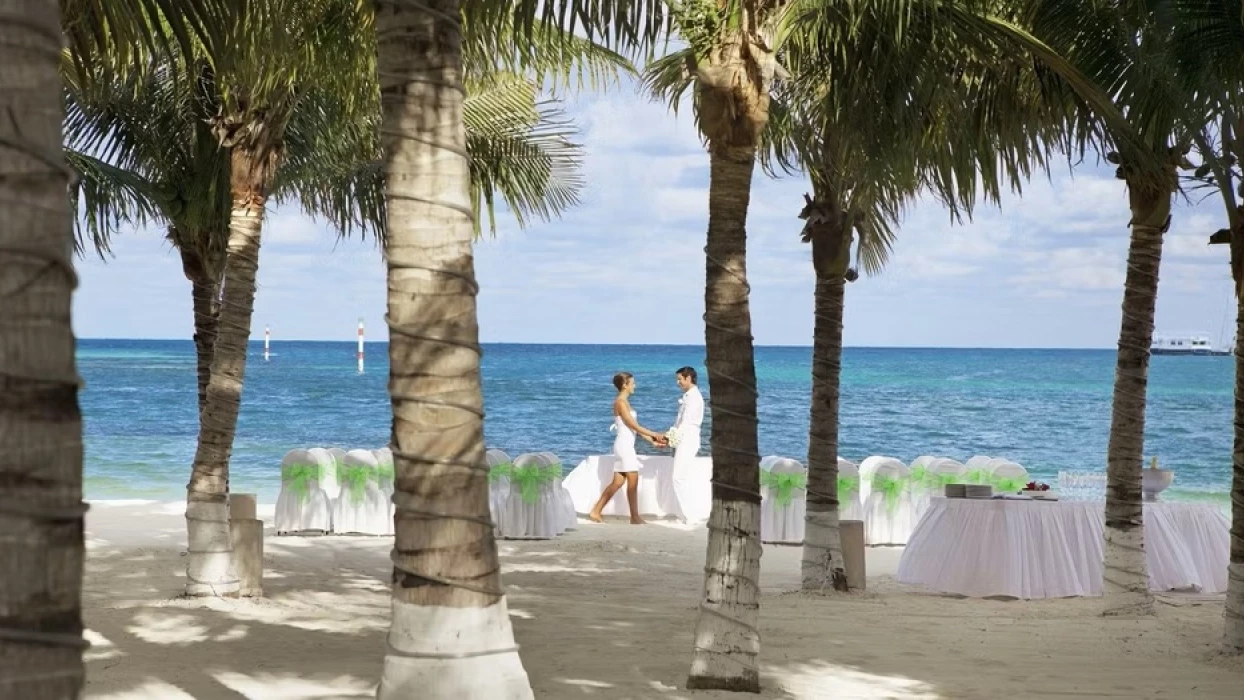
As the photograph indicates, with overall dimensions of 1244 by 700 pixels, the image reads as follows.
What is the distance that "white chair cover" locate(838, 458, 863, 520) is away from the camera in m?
13.1

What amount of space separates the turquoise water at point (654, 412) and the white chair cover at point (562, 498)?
1382 cm

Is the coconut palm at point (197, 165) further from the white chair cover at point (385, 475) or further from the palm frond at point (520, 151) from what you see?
the white chair cover at point (385, 475)

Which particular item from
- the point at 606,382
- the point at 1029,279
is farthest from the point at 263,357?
the point at 1029,279

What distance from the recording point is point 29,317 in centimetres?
210

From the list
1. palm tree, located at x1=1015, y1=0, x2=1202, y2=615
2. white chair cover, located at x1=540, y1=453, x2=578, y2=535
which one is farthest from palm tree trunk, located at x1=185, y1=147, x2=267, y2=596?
palm tree, located at x1=1015, y1=0, x2=1202, y2=615

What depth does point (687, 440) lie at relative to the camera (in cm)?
1464

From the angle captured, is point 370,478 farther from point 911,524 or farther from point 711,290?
point 711,290

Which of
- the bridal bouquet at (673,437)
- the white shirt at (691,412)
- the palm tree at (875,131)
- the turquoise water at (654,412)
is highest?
the palm tree at (875,131)

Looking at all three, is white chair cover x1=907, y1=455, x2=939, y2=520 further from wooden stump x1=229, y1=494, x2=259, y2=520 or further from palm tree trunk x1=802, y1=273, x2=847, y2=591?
wooden stump x1=229, y1=494, x2=259, y2=520

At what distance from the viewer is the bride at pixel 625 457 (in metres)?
14.4

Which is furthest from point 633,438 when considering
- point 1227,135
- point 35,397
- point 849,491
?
point 35,397

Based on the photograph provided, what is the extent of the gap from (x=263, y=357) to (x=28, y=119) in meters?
75.2

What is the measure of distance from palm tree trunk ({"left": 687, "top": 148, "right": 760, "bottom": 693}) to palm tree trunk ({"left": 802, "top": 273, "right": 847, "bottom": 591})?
378 cm

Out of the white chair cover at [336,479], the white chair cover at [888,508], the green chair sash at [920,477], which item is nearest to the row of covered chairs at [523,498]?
the white chair cover at [336,479]
